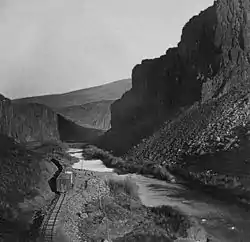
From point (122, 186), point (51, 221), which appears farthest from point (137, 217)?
point (122, 186)

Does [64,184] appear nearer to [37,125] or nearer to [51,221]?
[51,221]

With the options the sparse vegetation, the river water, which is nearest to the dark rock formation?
the river water

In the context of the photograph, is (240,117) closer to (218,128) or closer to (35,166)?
(218,128)

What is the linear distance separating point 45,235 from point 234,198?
27.9ft

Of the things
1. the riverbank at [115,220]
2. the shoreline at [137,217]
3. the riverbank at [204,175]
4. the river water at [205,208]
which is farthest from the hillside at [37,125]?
the riverbank at [115,220]

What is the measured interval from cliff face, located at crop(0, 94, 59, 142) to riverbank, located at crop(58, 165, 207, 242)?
13195 mm

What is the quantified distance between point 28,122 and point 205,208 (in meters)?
28.0

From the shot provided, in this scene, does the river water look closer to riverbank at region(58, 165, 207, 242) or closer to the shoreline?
the shoreline

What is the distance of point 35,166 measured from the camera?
16781mm

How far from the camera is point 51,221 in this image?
10.5 meters

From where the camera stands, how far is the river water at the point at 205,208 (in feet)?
42.3

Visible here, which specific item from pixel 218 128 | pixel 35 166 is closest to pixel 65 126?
pixel 218 128

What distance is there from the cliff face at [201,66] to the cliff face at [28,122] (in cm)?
687

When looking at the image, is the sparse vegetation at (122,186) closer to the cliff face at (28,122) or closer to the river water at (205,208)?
the river water at (205,208)
